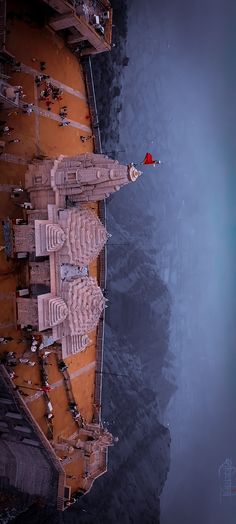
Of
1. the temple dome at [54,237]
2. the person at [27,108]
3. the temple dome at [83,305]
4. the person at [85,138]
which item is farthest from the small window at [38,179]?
the person at [85,138]

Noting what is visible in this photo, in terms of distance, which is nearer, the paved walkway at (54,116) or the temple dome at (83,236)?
the temple dome at (83,236)

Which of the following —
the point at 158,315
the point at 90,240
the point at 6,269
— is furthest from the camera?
the point at 158,315

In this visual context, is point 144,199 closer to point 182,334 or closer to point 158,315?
point 158,315

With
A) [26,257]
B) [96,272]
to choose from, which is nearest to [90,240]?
[26,257]

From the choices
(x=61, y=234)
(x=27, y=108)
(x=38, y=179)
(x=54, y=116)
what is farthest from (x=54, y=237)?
(x=54, y=116)

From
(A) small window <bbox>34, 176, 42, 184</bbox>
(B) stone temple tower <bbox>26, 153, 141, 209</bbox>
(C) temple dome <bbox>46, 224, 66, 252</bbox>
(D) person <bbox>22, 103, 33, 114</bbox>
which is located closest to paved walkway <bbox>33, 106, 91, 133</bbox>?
(D) person <bbox>22, 103, 33, 114</bbox>

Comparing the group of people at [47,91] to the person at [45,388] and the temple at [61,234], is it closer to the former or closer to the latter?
the temple at [61,234]

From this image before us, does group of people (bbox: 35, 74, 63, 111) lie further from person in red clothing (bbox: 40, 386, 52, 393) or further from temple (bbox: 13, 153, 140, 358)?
person in red clothing (bbox: 40, 386, 52, 393)
